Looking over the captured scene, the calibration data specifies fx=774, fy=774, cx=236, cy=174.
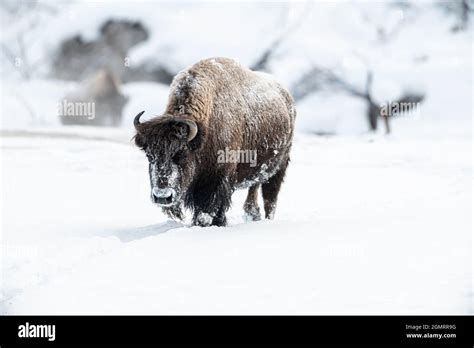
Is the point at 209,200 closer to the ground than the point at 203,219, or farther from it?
farther from it

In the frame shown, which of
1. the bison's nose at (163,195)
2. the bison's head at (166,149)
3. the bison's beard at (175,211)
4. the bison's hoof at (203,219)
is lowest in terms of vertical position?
the bison's hoof at (203,219)

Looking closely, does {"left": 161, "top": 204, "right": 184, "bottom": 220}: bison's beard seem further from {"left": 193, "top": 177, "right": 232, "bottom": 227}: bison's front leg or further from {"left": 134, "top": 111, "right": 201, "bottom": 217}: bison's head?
{"left": 134, "top": 111, "right": 201, "bottom": 217}: bison's head

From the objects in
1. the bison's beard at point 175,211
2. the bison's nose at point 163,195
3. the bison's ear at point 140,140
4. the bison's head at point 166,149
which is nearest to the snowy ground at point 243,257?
the bison's beard at point 175,211

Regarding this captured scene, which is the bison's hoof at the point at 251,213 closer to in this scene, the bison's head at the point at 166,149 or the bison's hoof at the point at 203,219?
the bison's hoof at the point at 203,219

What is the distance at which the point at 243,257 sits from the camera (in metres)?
5.99

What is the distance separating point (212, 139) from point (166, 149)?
2.54ft

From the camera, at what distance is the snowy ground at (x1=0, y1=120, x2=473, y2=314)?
16.0ft

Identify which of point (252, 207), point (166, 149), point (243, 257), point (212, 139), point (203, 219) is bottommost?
point (243, 257)

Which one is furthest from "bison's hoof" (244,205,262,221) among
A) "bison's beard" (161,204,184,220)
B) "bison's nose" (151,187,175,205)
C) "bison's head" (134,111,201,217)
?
"bison's nose" (151,187,175,205)

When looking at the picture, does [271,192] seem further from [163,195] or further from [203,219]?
[163,195]

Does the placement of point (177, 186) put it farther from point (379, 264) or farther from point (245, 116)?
point (379, 264)

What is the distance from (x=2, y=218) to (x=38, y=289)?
453 centimetres

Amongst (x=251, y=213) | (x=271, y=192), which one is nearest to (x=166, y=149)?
(x=251, y=213)

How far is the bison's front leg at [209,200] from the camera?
26.9 ft
